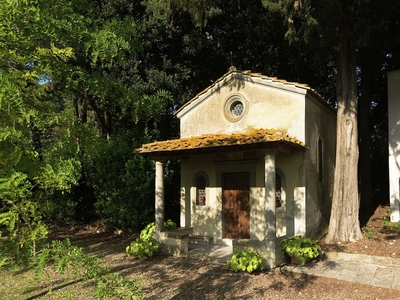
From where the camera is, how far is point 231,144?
8.81m

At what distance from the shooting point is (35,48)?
3.02 m

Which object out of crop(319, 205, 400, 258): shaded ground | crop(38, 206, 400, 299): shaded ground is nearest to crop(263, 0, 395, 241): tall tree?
crop(319, 205, 400, 258): shaded ground

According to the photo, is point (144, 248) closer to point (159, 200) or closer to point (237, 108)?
point (159, 200)

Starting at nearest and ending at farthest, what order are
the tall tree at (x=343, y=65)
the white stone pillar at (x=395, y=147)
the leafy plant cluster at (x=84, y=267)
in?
the leafy plant cluster at (x=84, y=267)
the tall tree at (x=343, y=65)
the white stone pillar at (x=395, y=147)

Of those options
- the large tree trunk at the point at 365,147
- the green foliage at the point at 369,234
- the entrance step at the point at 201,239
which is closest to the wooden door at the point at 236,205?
the entrance step at the point at 201,239

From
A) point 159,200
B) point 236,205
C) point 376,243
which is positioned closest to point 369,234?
point 376,243

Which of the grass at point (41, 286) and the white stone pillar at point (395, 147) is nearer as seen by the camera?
the grass at point (41, 286)

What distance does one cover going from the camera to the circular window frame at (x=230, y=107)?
423 inches

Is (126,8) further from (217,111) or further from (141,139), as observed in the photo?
(217,111)

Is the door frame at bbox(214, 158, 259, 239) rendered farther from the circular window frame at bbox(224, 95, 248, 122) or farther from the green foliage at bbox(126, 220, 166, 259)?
the green foliage at bbox(126, 220, 166, 259)

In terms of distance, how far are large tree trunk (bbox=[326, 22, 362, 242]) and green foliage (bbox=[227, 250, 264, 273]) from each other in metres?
3.38

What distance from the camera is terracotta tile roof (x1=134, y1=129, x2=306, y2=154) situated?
8445 millimetres

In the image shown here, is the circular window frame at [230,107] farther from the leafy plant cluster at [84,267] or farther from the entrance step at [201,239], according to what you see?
the leafy plant cluster at [84,267]

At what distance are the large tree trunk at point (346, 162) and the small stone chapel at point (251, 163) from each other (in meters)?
0.67
